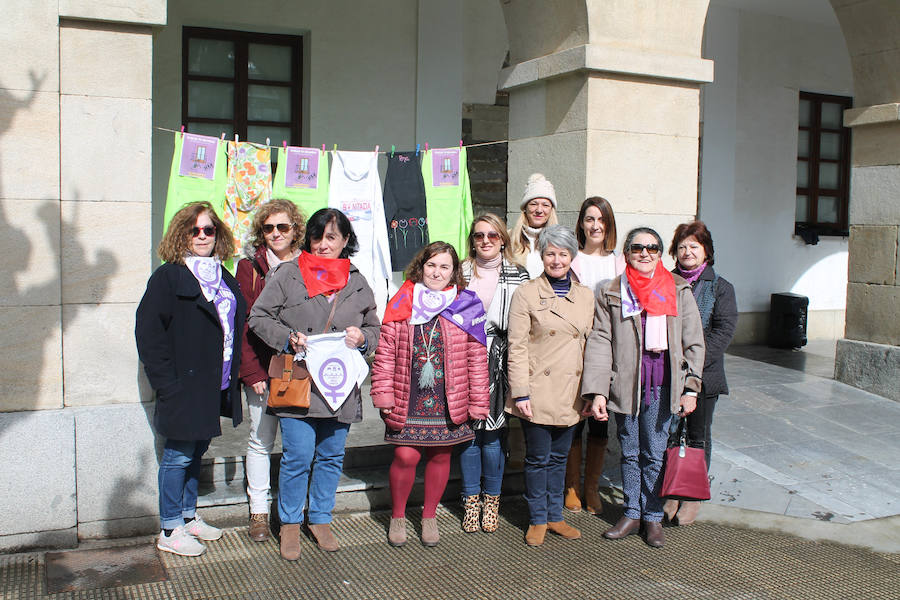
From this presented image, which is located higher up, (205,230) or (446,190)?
(446,190)

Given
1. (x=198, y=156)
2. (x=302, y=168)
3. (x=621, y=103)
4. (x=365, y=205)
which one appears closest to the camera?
(x=198, y=156)

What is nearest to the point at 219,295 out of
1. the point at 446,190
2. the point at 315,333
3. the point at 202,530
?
the point at 315,333

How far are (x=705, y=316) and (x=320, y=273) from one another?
84.7 inches

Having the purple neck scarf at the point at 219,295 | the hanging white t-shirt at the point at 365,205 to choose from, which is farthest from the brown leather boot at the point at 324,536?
the hanging white t-shirt at the point at 365,205

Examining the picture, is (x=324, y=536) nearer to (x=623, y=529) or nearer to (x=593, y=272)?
(x=623, y=529)

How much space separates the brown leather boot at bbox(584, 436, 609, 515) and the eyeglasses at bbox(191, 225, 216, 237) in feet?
8.08

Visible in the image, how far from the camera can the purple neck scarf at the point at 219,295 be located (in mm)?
3939

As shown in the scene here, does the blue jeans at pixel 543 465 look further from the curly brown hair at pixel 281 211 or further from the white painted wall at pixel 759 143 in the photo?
the white painted wall at pixel 759 143

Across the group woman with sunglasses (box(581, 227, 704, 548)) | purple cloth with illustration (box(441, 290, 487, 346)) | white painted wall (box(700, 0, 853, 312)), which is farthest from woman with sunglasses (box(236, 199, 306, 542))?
white painted wall (box(700, 0, 853, 312))

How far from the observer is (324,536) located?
4.20 meters

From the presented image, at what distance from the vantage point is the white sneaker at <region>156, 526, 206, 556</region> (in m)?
4.03

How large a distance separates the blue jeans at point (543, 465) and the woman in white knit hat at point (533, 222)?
0.90 m

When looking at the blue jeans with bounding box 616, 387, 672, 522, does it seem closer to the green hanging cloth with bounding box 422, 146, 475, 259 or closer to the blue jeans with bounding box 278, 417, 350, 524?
the blue jeans with bounding box 278, 417, 350, 524

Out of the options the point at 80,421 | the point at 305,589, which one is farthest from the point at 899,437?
the point at 80,421
